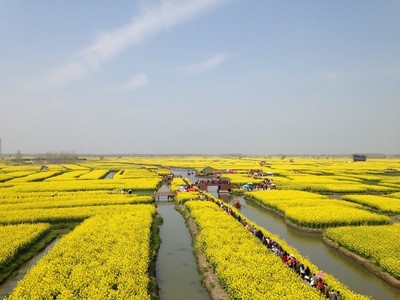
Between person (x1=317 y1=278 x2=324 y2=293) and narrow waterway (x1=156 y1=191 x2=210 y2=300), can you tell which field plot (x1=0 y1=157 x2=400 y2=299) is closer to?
person (x1=317 y1=278 x2=324 y2=293)

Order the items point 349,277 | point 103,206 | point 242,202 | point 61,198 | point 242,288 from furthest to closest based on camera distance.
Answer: point 242,202 < point 61,198 < point 103,206 < point 349,277 < point 242,288

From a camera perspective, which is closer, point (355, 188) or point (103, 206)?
point (103, 206)

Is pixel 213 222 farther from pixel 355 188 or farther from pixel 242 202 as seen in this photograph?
pixel 355 188

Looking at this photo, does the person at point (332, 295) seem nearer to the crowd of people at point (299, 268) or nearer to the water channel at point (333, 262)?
the crowd of people at point (299, 268)

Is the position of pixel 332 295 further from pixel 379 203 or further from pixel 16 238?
pixel 379 203

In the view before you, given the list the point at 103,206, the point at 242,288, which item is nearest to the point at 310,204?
the point at 103,206

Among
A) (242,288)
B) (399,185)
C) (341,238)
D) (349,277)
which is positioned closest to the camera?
(242,288)

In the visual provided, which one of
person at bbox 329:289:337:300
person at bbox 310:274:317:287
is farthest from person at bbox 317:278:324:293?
person at bbox 329:289:337:300
